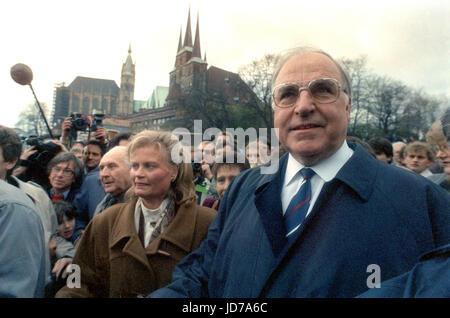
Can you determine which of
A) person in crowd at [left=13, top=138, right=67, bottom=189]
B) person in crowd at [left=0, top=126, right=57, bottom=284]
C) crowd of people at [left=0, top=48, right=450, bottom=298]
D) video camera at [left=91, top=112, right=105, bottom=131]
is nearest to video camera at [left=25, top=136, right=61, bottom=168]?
person in crowd at [left=13, top=138, right=67, bottom=189]

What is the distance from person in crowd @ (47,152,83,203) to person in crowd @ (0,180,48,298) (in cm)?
176

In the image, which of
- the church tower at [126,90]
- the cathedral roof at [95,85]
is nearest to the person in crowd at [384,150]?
the church tower at [126,90]

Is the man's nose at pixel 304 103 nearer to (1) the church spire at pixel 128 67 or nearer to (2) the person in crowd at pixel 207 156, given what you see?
(2) the person in crowd at pixel 207 156

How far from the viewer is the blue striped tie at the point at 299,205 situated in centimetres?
132

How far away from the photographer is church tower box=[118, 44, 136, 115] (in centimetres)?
8775

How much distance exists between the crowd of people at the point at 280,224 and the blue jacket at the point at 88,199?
2.62ft

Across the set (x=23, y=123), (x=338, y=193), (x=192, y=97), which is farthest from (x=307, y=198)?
(x=23, y=123)

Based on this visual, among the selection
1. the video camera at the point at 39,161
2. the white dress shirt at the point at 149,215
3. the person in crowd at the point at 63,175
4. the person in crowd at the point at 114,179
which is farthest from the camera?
the video camera at the point at 39,161

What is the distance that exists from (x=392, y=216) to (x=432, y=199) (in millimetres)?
168

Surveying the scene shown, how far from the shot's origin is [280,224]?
1313mm

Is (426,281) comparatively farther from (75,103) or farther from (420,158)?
(75,103)

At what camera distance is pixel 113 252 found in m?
1.92

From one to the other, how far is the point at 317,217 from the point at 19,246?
1410 millimetres
